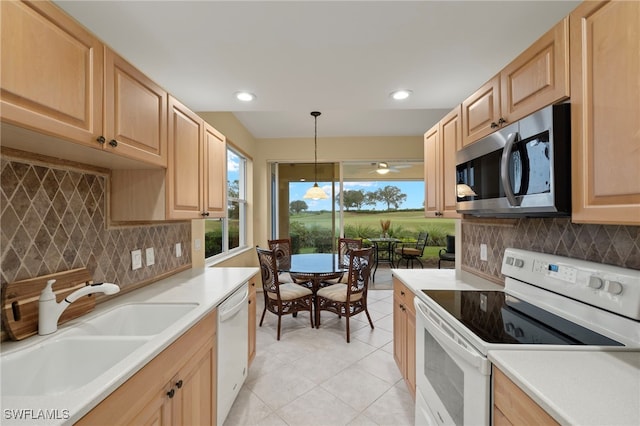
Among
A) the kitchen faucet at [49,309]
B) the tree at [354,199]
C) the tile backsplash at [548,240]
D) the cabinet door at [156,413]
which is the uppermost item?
the tree at [354,199]

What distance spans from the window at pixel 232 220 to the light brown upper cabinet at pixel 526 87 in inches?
106

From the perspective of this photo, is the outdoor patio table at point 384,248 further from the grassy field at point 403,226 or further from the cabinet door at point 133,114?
the cabinet door at point 133,114

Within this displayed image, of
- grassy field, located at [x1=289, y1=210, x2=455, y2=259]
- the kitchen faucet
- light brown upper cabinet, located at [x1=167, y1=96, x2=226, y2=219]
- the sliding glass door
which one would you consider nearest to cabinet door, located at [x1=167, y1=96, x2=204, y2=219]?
light brown upper cabinet, located at [x1=167, y1=96, x2=226, y2=219]

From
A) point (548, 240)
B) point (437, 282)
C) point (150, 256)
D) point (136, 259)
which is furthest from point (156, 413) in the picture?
point (548, 240)

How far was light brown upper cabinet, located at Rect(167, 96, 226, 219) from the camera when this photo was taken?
1670 mm

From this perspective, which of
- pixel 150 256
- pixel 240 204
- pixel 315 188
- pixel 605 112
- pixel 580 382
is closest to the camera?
pixel 580 382

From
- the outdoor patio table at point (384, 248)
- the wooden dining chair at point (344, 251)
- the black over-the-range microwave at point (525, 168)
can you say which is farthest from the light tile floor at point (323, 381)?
the outdoor patio table at point (384, 248)

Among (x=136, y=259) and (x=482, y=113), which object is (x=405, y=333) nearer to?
(x=482, y=113)

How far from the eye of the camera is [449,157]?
2.06m

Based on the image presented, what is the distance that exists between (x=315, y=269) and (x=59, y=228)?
7.46ft

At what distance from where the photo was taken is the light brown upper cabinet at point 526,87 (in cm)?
107

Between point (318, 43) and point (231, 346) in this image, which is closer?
point (318, 43)

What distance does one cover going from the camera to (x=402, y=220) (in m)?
6.45

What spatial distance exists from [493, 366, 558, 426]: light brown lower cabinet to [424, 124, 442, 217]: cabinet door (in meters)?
1.46
